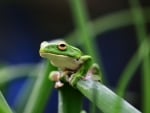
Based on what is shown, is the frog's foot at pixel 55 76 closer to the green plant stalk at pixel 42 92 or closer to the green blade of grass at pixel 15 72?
the green plant stalk at pixel 42 92

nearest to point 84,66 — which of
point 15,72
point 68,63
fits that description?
point 68,63

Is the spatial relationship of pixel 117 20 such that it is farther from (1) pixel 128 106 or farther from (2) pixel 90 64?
(1) pixel 128 106

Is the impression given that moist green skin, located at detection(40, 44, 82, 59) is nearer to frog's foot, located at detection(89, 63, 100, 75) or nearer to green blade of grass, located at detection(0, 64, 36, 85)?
frog's foot, located at detection(89, 63, 100, 75)

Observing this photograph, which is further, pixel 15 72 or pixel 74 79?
pixel 15 72

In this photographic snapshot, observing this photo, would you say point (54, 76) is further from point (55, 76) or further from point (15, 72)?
point (15, 72)

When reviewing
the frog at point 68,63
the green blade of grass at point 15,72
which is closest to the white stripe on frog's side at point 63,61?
the frog at point 68,63
